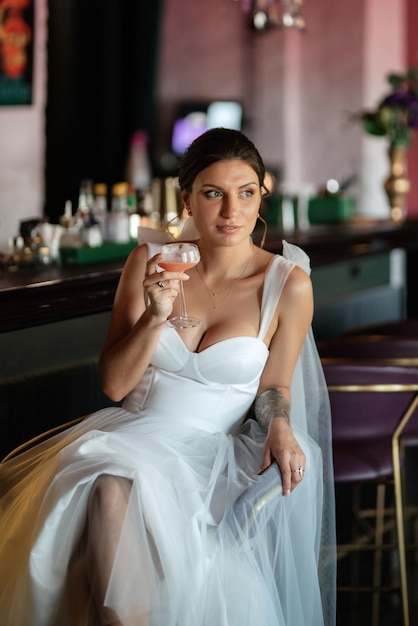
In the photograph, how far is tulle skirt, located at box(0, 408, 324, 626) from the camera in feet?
6.61

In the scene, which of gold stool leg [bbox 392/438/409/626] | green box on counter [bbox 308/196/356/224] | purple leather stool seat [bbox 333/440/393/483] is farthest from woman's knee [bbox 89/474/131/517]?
green box on counter [bbox 308/196/356/224]

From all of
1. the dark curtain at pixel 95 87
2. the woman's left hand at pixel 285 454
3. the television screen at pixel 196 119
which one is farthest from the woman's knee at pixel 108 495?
the television screen at pixel 196 119

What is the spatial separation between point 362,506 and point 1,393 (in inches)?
70.9

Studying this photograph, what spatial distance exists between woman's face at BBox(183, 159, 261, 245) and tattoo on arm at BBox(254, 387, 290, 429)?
37 cm

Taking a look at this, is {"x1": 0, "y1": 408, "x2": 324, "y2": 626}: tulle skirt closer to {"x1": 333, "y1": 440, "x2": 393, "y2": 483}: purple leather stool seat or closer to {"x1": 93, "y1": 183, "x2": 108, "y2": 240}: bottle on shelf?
{"x1": 333, "y1": 440, "x2": 393, "y2": 483}: purple leather stool seat

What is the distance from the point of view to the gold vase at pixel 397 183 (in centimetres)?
545

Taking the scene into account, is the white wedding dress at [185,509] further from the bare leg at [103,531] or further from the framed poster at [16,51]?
the framed poster at [16,51]

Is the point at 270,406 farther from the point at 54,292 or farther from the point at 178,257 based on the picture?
the point at 54,292

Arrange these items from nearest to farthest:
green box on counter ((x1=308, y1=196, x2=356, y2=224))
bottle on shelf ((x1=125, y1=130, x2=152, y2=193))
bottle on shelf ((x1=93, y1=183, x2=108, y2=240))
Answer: bottle on shelf ((x1=93, y1=183, x2=108, y2=240)), green box on counter ((x1=308, y1=196, x2=356, y2=224)), bottle on shelf ((x1=125, y1=130, x2=152, y2=193))

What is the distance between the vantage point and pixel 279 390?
244 cm

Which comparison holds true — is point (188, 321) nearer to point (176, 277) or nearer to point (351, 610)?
point (176, 277)

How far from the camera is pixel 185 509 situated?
6.91ft

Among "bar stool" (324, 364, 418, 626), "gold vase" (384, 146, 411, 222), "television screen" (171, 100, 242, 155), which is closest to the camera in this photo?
"bar stool" (324, 364, 418, 626)

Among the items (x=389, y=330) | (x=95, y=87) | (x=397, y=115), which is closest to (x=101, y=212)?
(x=389, y=330)
